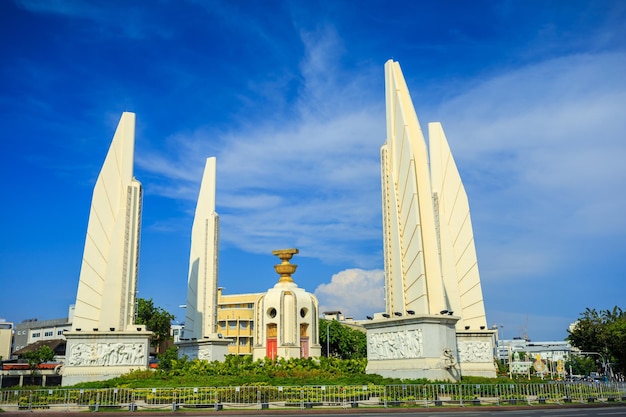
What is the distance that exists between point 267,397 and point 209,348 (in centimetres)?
1286

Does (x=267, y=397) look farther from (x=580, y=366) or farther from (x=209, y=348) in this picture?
(x=580, y=366)

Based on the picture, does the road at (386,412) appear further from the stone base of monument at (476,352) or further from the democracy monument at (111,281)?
the stone base of monument at (476,352)

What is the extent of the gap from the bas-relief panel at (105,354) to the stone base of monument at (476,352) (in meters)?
15.0

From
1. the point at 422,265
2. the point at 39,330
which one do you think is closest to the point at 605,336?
the point at 422,265

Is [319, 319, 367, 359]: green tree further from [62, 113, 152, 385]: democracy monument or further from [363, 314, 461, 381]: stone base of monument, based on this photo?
→ [62, 113, 152, 385]: democracy monument

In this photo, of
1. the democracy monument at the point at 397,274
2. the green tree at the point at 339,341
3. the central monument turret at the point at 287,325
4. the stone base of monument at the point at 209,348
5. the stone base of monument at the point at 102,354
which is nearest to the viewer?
the democracy monument at the point at 397,274

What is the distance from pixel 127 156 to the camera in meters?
25.5

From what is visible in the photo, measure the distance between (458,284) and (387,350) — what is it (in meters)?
7.58

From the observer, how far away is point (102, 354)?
74.7ft

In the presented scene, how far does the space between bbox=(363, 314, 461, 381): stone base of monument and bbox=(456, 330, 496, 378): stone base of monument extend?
19.8 feet

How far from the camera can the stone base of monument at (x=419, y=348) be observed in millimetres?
20031

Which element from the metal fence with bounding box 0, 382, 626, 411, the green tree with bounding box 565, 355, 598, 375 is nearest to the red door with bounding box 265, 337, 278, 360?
the metal fence with bounding box 0, 382, 626, 411

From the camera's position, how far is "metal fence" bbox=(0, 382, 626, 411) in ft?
58.0

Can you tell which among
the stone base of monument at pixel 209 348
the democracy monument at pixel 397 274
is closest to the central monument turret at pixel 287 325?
the stone base of monument at pixel 209 348
